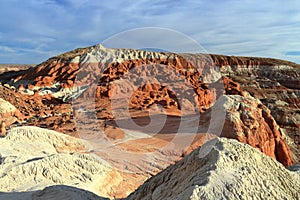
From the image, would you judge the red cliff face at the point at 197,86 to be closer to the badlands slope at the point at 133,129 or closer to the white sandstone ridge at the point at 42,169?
the badlands slope at the point at 133,129

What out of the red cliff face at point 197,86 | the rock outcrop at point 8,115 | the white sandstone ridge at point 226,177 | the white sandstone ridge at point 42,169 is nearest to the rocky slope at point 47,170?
the white sandstone ridge at point 42,169

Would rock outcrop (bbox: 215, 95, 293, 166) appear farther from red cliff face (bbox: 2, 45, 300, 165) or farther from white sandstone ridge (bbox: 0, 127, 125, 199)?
white sandstone ridge (bbox: 0, 127, 125, 199)

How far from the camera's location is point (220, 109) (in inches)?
589

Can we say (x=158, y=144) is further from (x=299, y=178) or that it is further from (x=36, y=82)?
(x=36, y=82)

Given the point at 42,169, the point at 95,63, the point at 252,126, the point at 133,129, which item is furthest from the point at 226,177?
the point at 95,63

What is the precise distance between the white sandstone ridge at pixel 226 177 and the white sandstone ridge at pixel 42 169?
435 cm

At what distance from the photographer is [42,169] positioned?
956cm

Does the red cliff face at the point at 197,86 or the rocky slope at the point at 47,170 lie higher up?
the red cliff face at the point at 197,86

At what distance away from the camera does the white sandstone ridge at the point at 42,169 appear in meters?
9.04

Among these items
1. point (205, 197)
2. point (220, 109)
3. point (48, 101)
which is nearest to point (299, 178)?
point (205, 197)

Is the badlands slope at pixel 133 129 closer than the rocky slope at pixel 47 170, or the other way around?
the badlands slope at pixel 133 129

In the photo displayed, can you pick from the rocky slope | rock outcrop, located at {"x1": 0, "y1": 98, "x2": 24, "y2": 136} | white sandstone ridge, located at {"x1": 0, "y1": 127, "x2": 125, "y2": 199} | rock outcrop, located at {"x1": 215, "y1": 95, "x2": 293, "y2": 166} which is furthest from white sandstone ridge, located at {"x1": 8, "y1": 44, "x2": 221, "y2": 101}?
rock outcrop, located at {"x1": 215, "y1": 95, "x2": 293, "y2": 166}

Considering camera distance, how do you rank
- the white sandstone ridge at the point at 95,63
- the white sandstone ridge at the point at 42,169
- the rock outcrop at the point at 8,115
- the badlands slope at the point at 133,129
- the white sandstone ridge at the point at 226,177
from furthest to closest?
the white sandstone ridge at the point at 95,63
the rock outcrop at the point at 8,115
the white sandstone ridge at the point at 42,169
the badlands slope at the point at 133,129
the white sandstone ridge at the point at 226,177

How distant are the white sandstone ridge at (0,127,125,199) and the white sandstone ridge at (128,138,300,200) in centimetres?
435
